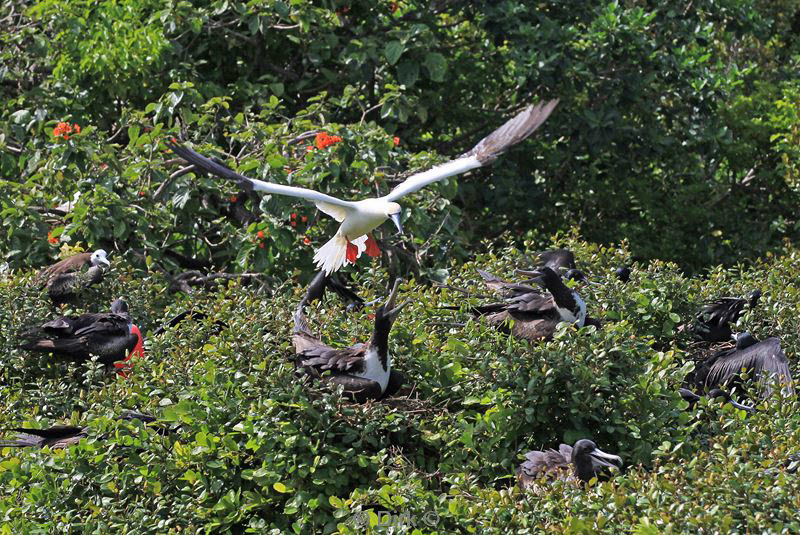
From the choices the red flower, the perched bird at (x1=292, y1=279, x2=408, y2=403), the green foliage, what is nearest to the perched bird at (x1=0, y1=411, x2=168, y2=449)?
the green foliage

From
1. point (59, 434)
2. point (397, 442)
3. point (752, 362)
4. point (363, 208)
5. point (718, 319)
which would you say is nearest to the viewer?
point (397, 442)

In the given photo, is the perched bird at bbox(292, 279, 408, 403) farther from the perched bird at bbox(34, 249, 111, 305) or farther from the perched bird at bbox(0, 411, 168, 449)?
the perched bird at bbox(34, 249, 111, 305)

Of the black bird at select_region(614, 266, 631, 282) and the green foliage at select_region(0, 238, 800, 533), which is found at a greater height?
the green foliage at select_region(0, 238, 800, 533)

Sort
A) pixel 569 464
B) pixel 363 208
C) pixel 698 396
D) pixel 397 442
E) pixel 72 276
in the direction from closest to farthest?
1. pixel 569 464
2. pixel 397 442
3. pixel 698 396
4. pixel 363 208
5. pixel 72 276

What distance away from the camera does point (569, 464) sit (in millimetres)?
4727

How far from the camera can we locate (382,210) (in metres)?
6.54

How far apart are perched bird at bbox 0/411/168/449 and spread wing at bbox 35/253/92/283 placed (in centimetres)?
187

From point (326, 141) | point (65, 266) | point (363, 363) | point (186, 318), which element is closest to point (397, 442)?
point (363, 363)

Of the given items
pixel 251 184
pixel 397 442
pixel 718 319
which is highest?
pixel 251 184

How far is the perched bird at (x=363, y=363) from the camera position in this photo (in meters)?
5.14

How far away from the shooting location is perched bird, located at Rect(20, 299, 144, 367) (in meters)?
6.46

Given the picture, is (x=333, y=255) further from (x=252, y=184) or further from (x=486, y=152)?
(x=486, y=152)

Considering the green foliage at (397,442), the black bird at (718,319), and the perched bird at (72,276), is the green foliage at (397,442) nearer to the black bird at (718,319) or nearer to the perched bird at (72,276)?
the black bird at (718,319)

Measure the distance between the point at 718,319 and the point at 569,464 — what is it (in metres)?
2.03
